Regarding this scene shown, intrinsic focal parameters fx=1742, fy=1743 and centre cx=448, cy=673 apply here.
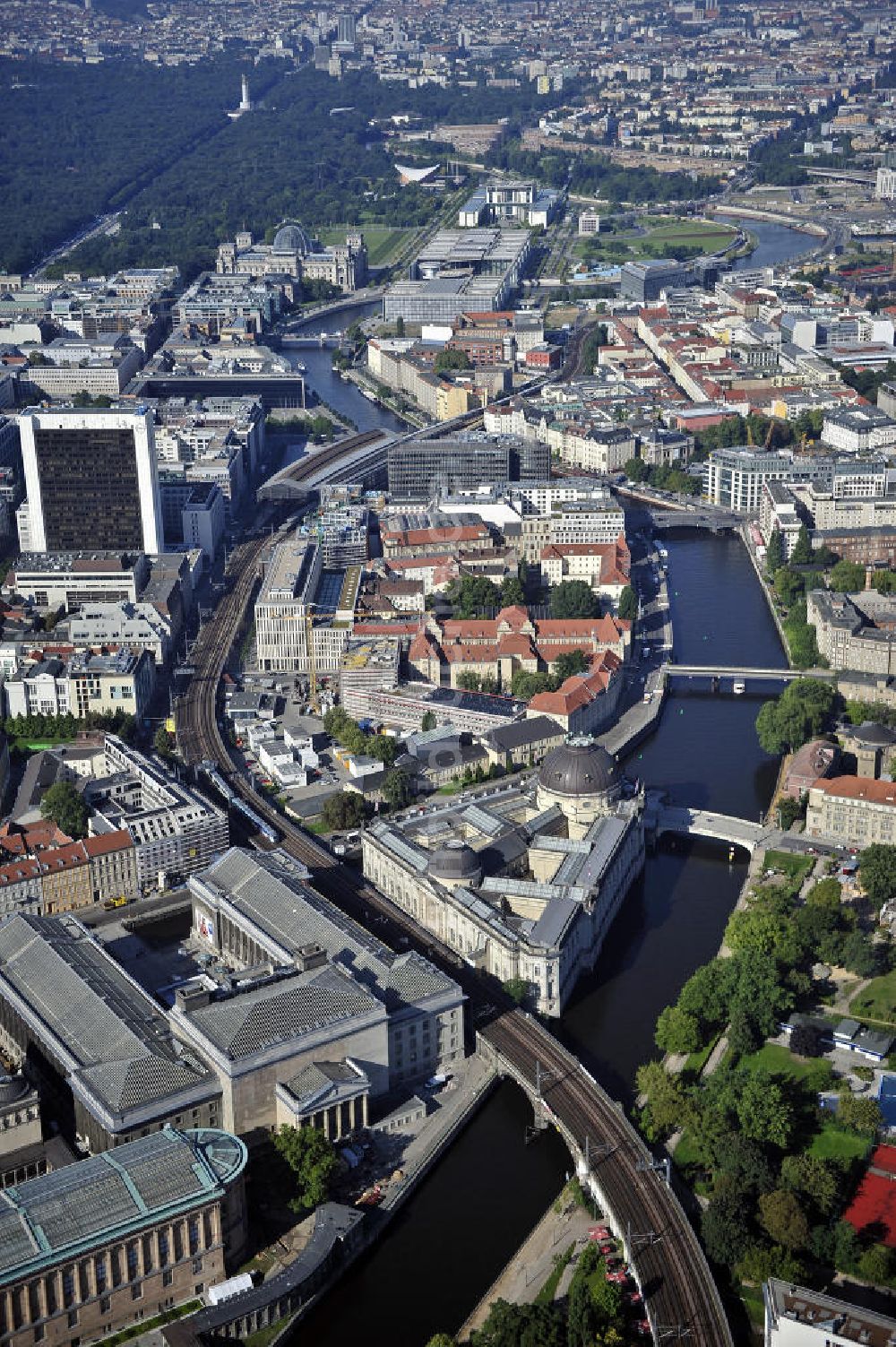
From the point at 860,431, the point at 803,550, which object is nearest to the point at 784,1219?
the point at 803,550

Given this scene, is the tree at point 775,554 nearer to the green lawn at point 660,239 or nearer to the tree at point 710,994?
the tree at point 710,994

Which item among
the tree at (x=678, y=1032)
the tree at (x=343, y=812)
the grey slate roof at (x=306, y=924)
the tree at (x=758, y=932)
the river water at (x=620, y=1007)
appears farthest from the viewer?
the tree at (x=343, y=812)

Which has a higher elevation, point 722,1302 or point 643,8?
point 643,8

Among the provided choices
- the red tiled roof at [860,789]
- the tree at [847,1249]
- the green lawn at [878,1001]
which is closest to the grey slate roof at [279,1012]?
the tree at [847,1249]

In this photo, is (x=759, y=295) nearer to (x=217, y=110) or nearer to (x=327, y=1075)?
(x=327, y=1075)

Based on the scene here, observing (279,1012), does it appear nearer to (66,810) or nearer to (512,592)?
(66,810)

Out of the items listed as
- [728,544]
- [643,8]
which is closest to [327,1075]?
[728,544]
